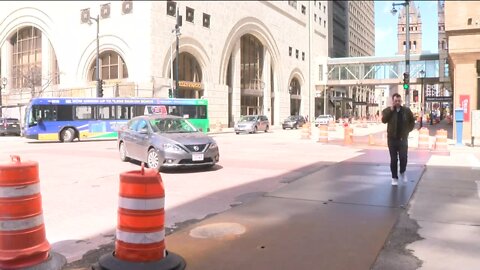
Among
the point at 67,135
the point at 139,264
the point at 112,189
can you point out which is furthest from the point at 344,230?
the point at 67,135

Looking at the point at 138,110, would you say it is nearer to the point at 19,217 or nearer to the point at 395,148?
the point at 395,148

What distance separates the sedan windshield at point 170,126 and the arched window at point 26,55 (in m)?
45.3

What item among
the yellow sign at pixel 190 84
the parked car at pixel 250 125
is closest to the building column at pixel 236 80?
the yellow sign at pixel 190 84

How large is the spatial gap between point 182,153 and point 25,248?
7.35m

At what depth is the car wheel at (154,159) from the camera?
1231 cm

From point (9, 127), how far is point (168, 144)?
104 feet

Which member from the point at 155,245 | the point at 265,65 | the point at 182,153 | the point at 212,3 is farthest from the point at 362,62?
the point at 155,245

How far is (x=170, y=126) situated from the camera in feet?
43.9

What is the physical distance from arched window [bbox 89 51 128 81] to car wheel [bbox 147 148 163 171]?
3598cm

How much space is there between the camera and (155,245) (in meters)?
4.63

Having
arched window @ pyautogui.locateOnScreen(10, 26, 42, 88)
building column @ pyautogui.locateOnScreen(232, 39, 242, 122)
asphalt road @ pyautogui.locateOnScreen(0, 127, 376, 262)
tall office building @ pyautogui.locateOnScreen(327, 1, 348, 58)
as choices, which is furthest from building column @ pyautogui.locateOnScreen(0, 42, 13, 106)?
tall office building @ pyautogui.locateOnScreen(327, 1, 348, 58)

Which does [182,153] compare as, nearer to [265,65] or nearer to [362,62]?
[265,65]

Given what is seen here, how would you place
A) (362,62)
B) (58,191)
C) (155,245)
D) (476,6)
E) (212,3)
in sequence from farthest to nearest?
(362,62) < (212,3) < (476,6) < (58,191) < (155,245)

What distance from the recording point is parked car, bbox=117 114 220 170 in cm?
1208
